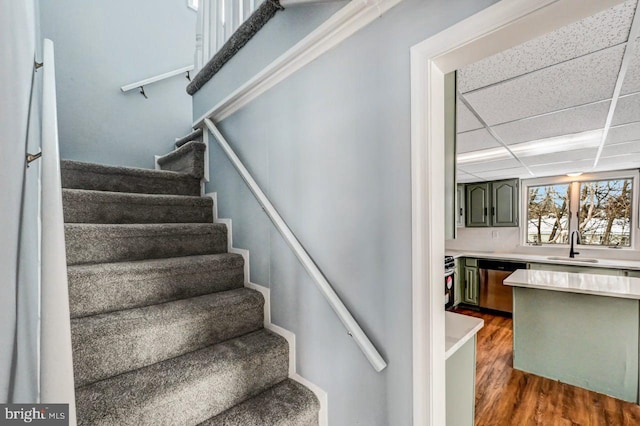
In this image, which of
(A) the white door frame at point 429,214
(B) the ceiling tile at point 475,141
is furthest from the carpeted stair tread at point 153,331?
(B) the ceiling tile at point 475,141

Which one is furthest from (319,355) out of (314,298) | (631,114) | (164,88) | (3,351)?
(164,88)

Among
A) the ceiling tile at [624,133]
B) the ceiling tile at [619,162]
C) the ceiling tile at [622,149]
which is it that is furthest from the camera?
the ceiling tile at [619,162]

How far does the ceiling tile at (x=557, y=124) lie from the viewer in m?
1.80

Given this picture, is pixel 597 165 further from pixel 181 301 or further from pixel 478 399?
pixel 181 301

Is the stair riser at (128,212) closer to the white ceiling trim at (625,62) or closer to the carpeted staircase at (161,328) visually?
the carpeted staircase at (161,328)

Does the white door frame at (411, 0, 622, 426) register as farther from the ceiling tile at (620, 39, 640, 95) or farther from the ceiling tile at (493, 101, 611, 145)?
the ceiling tile at (493, 101, 611, 145)

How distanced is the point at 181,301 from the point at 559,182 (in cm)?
564

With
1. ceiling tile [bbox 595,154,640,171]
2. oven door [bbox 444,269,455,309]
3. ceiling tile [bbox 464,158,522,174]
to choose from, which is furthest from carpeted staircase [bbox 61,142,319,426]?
ceiling tile [bbox 595,154,640,171]

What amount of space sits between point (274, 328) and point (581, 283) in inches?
113

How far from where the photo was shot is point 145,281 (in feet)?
4.65

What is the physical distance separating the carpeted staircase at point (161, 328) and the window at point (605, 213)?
518 centimetres

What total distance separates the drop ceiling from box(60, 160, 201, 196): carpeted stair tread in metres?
2.11

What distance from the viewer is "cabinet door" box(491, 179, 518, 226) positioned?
477cm

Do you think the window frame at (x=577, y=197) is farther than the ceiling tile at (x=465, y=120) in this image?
Yes
